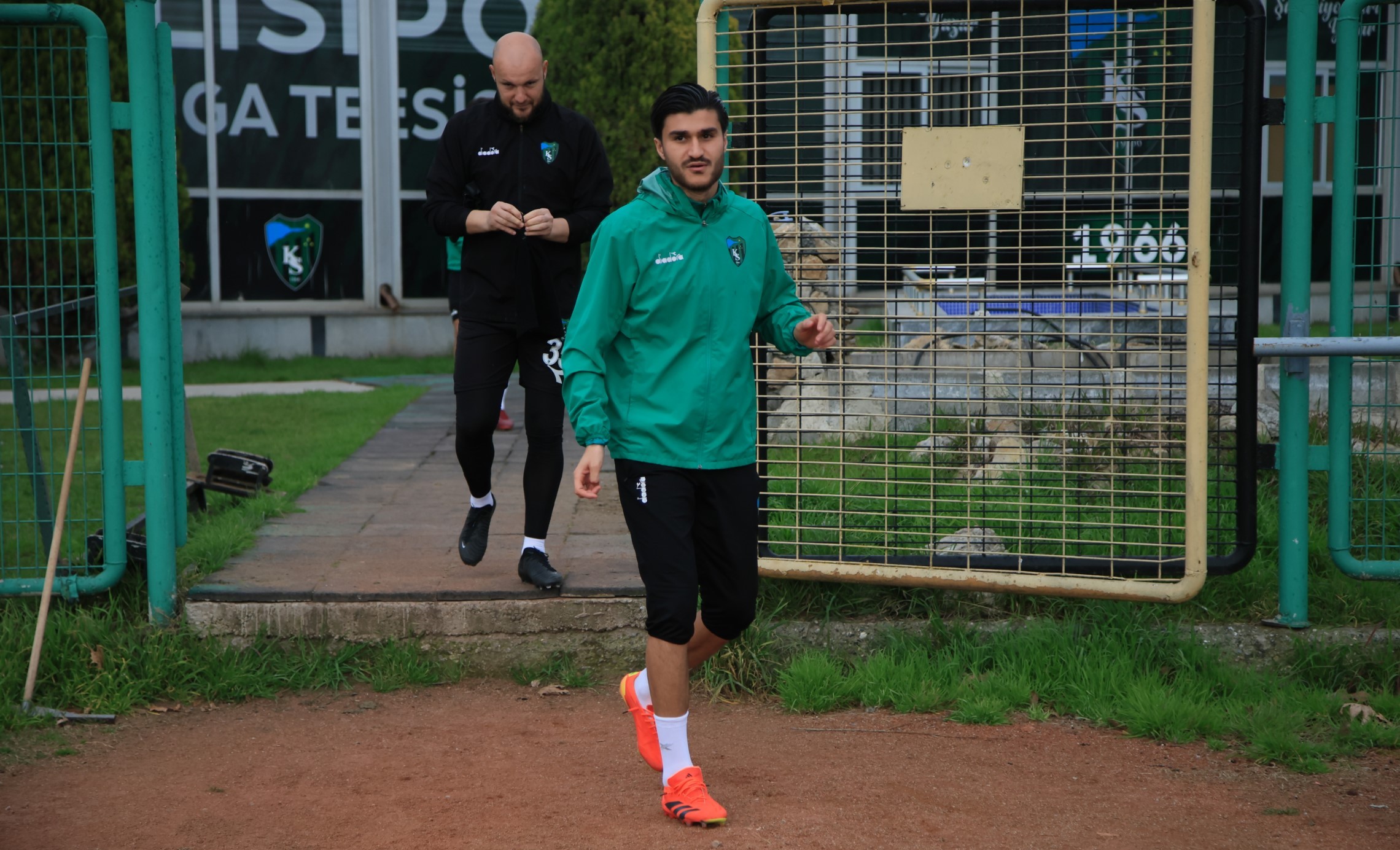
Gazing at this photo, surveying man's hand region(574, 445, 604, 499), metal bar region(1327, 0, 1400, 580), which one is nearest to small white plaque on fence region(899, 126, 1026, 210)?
metal bar region(1327, 0, 1400, 580)

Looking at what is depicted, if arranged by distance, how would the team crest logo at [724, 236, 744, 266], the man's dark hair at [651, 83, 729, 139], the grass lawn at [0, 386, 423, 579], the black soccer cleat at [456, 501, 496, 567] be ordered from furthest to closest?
the grass lawn at [0, 386, 423, 579]
the black soccer cleat at [456, 501, 496, 567]
the team crest logo at [724, 236, 744, 266]
the man's dark hair at [651, 83, 729, 139]

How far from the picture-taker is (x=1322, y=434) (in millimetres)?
6086

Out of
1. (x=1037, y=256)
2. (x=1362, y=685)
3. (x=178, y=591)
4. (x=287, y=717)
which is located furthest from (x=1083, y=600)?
(x=178, y=591)

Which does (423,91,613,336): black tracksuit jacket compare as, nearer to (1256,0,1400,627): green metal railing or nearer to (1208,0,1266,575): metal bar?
(1208,0,1266,575): metal bar

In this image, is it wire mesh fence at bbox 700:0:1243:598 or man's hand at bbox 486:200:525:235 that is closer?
wire mesh fence at bbox 700:0:1243:598

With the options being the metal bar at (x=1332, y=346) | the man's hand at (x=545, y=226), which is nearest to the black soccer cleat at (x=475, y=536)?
the man's hand at (x=545, y=226)

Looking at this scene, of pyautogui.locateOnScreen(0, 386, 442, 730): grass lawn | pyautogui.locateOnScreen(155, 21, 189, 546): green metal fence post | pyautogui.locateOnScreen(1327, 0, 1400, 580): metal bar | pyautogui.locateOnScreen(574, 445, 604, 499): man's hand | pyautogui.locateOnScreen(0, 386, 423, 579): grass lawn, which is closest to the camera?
pyautogui.locateOnScreen(574, 445, 604, 499): man's hand

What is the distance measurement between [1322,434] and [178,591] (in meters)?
4.89

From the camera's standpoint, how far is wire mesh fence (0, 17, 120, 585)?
4.68 m

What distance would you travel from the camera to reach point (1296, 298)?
448cm

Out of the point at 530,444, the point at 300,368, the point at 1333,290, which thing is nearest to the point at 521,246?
the point at 530,444

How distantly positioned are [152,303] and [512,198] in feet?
4.30

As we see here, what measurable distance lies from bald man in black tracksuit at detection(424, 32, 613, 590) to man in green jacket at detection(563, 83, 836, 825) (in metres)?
1.26

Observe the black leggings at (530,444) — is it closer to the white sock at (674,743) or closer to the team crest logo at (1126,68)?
the white sock at (674,743)
